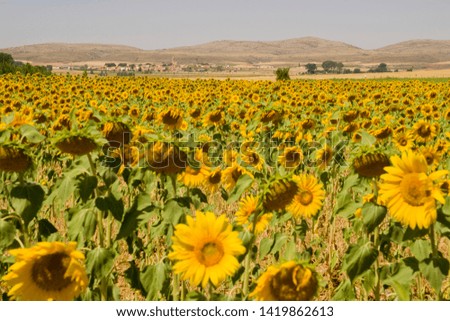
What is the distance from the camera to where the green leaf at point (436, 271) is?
253 cm

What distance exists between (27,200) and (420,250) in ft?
7.45

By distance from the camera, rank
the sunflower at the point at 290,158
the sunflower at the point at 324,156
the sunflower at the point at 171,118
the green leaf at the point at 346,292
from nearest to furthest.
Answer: the green leaf at the point at 346,292 → the sunflower at the point at 171,118 → the sunflower at the point at 290,158 → the sunflower at the point at 324,156

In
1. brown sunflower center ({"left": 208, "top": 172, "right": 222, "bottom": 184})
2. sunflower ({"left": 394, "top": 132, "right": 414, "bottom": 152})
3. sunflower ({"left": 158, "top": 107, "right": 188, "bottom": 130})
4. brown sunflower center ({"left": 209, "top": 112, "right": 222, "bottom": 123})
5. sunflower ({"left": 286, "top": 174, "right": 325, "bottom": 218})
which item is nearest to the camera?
sunflower ({"left": 286, "top": 174, "right": 325, "bottom": 218})

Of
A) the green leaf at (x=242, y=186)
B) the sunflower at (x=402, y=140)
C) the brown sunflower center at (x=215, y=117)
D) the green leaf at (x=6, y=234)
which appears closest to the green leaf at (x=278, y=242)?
the green leaf at (x=242, y=186)

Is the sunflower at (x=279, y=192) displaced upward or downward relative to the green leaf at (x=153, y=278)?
Answer: upward

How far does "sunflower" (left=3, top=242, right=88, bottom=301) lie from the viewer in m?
2.02

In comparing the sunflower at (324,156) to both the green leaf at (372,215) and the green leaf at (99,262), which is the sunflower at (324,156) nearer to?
the green leaf at (372,215)

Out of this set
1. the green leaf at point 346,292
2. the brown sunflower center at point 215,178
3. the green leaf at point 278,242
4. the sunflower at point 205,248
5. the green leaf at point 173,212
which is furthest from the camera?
the brown sunflower center at point 215,178

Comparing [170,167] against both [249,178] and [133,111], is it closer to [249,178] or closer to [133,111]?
[249,178]

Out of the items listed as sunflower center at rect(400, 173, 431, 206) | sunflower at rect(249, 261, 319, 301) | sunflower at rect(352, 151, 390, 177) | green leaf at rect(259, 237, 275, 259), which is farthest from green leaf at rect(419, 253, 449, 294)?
green leaf at rect(259, 237, 275, 259)

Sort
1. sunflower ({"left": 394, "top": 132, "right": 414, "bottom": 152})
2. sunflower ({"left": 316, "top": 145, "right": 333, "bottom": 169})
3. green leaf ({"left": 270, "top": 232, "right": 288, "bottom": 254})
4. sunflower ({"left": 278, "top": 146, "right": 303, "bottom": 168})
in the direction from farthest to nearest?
sunflower ({"left": 394, "top": 132, "right": 414, "bottom": 152}), sunflower ({"left": 316, "top": 145, "right": 333, "bottom": 169}), sunflower ({"left": 278, "top": 146, "right": 303, "bottom": 168}), green leaf ({"left": 270, "top": 232, "right": 288, "bottom": 254})

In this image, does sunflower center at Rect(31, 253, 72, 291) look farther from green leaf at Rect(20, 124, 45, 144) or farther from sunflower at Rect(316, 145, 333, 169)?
sunflower at Rect(316, 145, 333, 169)

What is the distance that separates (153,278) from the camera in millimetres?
2768

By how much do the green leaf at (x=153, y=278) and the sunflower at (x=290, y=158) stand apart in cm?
270
